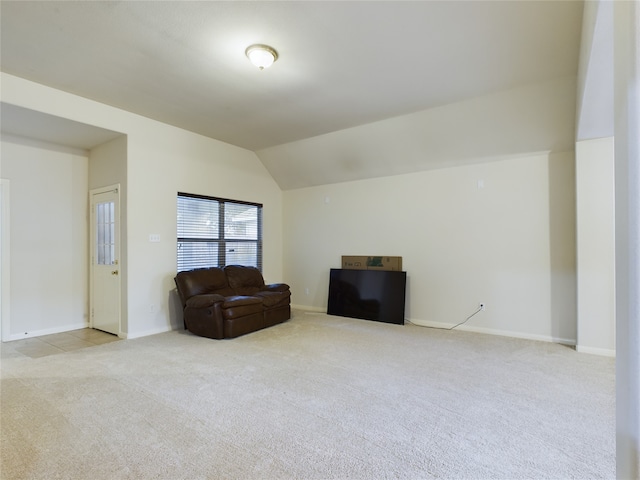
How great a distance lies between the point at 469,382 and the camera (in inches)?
112

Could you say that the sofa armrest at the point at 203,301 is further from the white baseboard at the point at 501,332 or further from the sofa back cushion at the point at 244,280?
the white baseboard at the point at 501,332

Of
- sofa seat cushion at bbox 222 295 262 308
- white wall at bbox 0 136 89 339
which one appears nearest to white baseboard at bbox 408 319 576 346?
sofa seat cushion at bbox 222 295 262 308

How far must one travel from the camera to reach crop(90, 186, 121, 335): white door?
4422 millimetres

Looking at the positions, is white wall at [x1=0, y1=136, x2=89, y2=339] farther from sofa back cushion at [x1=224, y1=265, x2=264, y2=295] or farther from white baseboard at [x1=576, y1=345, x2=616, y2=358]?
white baseboard at [x1=576, y1=345, x2=616, y2=358]

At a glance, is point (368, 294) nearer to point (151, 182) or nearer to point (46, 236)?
point (151, 182)

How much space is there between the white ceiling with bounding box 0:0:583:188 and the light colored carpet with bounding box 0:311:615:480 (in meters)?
2.88

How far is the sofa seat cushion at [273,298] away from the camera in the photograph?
4.76 meters

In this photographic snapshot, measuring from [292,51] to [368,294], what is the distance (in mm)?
3758

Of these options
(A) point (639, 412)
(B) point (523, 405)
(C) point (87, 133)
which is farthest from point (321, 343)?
(C) point (87, 133)

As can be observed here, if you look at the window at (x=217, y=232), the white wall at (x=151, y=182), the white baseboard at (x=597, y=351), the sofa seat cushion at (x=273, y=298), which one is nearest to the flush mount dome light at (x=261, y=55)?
the white wall at (x=151, y=182)

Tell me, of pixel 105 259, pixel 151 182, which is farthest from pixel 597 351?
pixel 105 259

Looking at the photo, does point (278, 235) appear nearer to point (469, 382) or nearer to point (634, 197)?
Answer: point (469, 382)

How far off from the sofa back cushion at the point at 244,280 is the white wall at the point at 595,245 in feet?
14.1

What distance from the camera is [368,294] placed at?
5430 millimetres
